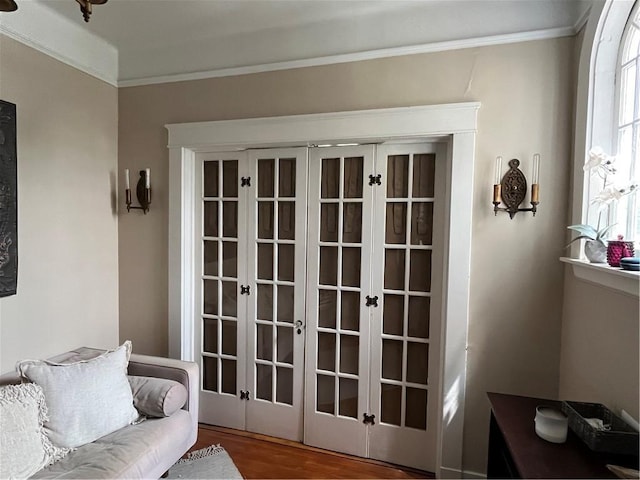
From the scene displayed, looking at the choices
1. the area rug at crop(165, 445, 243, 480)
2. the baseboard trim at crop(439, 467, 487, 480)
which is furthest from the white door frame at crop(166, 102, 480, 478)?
the area rug at crop(165, 445, 243, 480)

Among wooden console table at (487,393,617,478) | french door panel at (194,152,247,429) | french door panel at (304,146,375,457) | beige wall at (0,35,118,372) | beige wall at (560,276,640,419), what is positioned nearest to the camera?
wooden console table at (487,393,617,478)

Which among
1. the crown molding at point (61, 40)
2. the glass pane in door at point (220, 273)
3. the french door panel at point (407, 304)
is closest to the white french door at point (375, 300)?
the french door panel at point (407, 304)

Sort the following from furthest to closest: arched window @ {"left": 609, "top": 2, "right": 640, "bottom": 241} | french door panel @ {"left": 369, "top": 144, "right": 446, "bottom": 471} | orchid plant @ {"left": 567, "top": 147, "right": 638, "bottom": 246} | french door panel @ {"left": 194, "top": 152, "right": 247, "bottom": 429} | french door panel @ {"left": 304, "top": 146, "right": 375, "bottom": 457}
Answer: french door panel @ {"left": 194, "top": 152, "right": 247, "bottom": 429} → french door panel @ {"left": 304, "top": 146, "right": 375, "bottom": 457} → french door panel @ {"left": 369, "top": 144, "right": 446, "bottom": 471} → arched window @ {"left": 609, "top": 2, "right": 640, "bottom": 241} → orchid plant @ {"left": 567, "top": 147, "right": 638, "bottom": 246}

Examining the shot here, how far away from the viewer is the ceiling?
6.52 ft

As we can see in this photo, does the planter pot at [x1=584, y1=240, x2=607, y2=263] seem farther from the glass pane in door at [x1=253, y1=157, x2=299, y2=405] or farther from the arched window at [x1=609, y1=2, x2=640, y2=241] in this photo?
the glass pane in door at [x1=253, y1=157, x2=299, y2=405]

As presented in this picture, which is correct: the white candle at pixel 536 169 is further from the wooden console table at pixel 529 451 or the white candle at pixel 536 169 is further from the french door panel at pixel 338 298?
the wooden console table at pixel 529 451

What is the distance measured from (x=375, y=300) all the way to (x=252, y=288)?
0.90 metres

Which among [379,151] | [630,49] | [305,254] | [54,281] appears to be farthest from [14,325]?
[630,49]

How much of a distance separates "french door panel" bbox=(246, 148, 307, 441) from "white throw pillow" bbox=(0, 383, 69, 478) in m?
1.24

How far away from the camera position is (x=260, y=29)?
7.75ft

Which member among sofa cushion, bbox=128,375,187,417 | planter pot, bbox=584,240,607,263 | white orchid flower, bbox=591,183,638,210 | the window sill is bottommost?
sofa cushion, bbox=128,375,187,417

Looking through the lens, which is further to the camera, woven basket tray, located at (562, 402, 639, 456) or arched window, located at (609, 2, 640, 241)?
arched window, located at (609, 2, 640, 241)

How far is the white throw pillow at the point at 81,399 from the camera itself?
65.0 inches

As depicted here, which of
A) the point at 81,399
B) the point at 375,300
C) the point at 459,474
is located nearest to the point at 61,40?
the point at 81,399
